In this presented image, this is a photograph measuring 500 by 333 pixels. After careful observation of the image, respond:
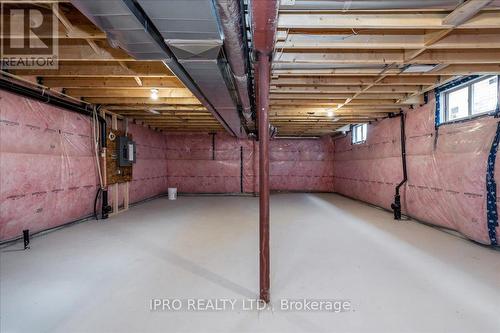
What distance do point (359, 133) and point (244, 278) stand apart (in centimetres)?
631

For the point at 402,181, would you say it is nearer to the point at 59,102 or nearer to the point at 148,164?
the point at 59,102

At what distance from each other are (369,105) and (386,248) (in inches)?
107

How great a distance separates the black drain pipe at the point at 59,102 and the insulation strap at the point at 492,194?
19.7 feet

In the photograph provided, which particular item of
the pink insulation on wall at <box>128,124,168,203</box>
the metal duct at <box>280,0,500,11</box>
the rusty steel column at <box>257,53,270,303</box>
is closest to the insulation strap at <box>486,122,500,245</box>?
the metal duct at <box>280,0,500,11</box>

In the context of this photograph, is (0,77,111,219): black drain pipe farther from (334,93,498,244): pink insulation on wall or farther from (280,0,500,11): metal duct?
(334,93,498,244): pink insulation on wall

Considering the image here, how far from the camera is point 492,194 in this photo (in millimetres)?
3105

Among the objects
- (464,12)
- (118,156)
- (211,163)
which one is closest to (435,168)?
(464,12)

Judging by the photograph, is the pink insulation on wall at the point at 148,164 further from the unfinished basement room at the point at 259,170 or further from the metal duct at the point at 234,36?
the metal duct at the point at 234,36

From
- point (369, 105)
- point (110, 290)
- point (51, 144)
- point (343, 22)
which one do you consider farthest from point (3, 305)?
point (369, 105)

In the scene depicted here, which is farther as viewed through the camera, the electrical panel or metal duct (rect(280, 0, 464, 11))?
the electrical panel

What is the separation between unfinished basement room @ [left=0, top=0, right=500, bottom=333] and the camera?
178cm

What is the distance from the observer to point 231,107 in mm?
3719

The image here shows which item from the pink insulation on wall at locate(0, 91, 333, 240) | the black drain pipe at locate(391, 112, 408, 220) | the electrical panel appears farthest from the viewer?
the electrical panel

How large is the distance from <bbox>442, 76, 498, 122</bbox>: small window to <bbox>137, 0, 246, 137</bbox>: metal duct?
132 inches
